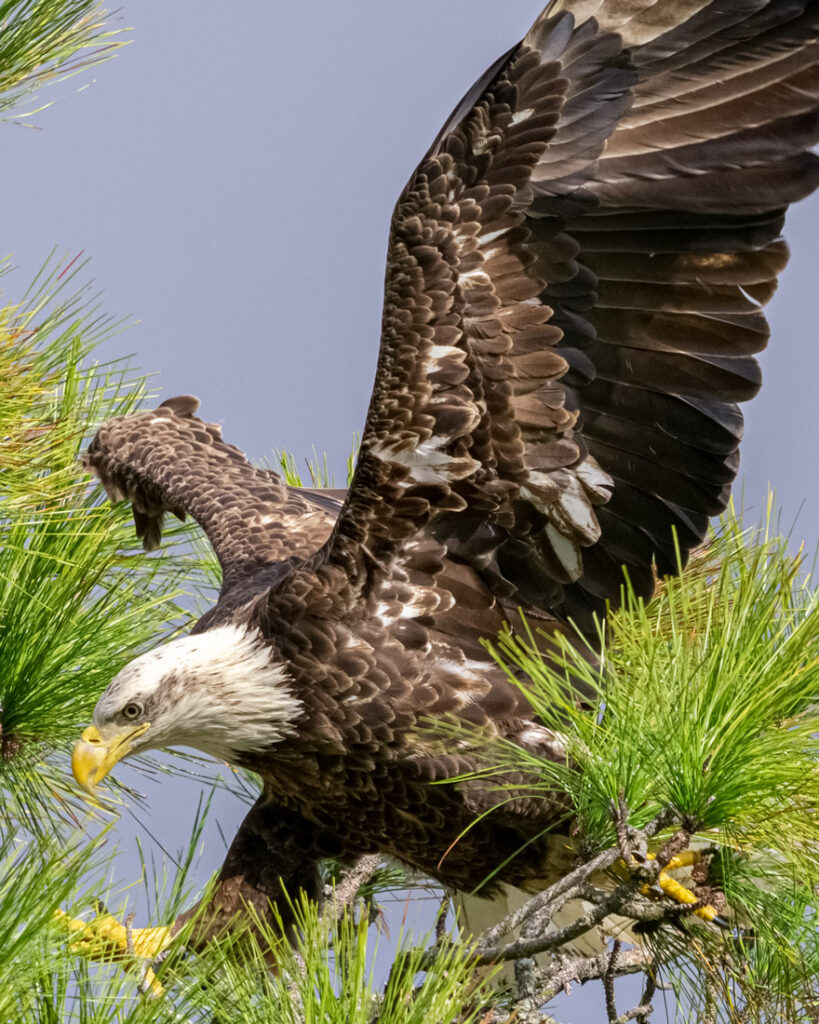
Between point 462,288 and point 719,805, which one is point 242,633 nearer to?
point 462,288

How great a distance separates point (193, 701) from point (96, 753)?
19cm

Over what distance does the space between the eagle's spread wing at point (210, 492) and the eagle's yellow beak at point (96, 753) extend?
44cm

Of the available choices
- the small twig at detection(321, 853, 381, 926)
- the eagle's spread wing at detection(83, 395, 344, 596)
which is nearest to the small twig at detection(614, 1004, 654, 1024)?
the small twig at detection(321, 853, 381, 926)

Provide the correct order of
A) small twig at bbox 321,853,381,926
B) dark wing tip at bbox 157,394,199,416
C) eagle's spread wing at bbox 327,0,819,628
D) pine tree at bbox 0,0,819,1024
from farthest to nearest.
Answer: dark wing tip at bbox 157,394,199,416
small twig at bbox 321,853,381,926
eagle's spread wing at bbox 327,0,819,628
pine tree at bbox 0,0,819,1024

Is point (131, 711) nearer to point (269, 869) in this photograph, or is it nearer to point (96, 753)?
point (96, 753)

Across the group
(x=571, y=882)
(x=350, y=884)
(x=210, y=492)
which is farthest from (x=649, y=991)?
(x=210, y=492)

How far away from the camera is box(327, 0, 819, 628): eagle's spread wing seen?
7.83 ft

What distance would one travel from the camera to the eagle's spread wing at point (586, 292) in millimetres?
2387

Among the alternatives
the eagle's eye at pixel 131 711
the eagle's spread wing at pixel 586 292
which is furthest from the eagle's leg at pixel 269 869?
the eagle's spread wing at pixel 586 292

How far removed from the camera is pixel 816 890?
1.98 meters

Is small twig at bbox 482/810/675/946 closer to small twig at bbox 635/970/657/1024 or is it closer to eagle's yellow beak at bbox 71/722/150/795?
small twig at bbox 635/970/657/1024

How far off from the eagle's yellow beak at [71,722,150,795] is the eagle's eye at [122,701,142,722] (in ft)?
0.07

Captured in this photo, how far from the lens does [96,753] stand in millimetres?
2621

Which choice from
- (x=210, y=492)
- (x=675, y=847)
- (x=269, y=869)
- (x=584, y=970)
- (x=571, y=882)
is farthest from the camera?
(x=210, y=492)
